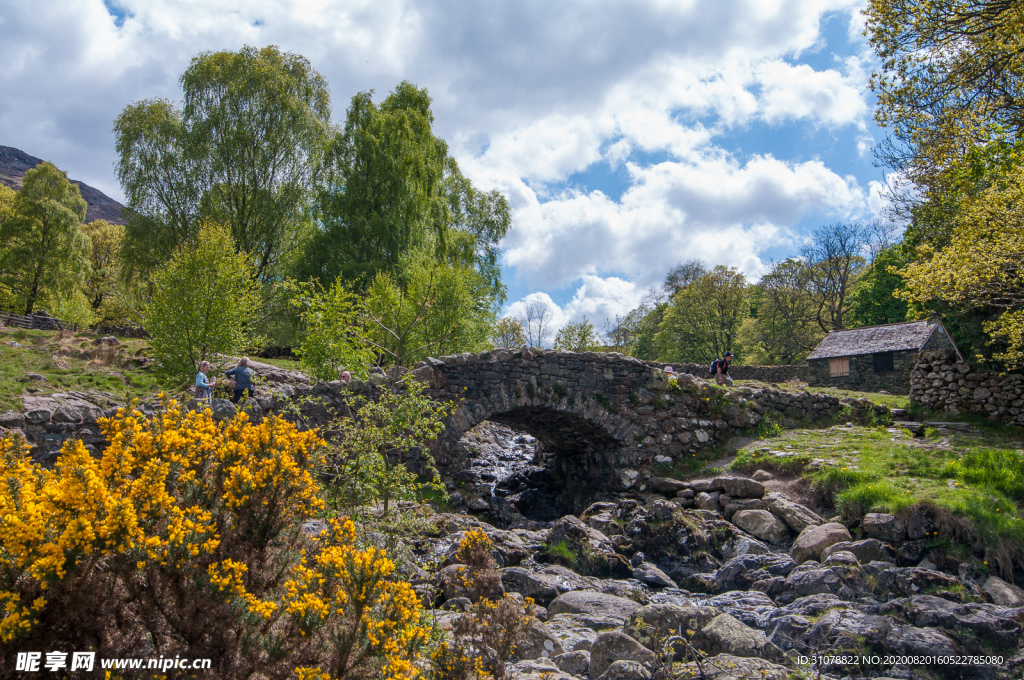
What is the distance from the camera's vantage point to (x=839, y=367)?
81.8 feet

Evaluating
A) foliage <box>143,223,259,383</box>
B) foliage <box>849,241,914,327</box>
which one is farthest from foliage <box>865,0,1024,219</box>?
foliage <box>849,241,914,327</box>

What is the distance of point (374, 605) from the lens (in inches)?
120

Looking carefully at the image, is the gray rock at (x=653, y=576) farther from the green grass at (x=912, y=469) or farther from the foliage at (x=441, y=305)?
the foliage at (x=441, y=305)

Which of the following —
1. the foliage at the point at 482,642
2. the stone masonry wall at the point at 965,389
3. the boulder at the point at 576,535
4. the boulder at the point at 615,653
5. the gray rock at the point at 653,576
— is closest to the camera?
the foliage at the point at 482,642

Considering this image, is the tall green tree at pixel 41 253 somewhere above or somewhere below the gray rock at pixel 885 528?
above

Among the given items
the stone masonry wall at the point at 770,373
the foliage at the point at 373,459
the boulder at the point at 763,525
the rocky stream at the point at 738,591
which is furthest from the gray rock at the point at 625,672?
the stone masonry wall at the point at 770,373

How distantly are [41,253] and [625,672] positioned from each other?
36938 millimetres

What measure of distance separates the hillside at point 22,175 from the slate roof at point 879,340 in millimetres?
158454

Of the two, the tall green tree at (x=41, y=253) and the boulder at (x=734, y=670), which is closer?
the boulder at (x=734, y=670)

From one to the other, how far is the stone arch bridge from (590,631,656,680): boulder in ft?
23.8

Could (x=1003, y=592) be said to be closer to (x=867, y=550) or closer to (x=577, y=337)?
(x=867, y=550)

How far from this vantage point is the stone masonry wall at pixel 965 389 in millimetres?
12727

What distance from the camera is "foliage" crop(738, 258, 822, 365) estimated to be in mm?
39188

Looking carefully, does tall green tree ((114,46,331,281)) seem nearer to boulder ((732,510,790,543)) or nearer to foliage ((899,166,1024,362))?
boulder ((732,510,790,543))
